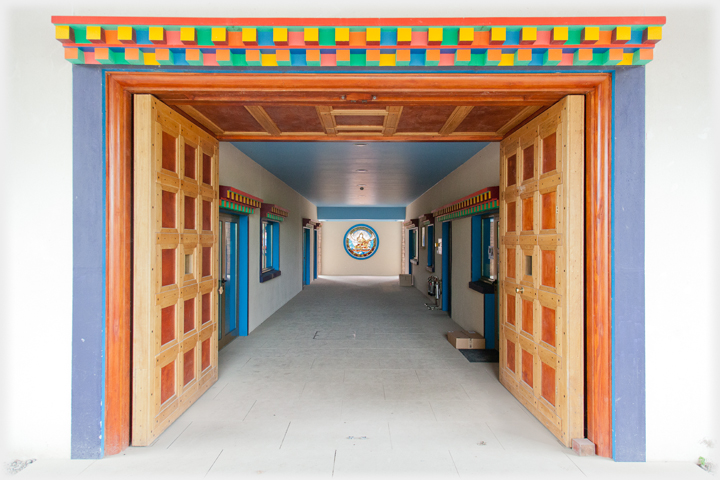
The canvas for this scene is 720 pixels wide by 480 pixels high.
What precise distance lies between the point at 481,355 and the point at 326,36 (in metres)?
3.82

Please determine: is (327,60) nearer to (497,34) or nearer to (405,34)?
(405,34)

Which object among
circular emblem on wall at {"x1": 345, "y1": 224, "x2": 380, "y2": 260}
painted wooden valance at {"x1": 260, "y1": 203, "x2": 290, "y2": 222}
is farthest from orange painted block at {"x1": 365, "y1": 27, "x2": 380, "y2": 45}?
circular emblem on wall at {"x1": 345, "y1": 224, "x2": 380, "y2": 260}

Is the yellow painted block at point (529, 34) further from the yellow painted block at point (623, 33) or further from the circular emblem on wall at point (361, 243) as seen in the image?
the circular emblem on wall at point (361, 243)

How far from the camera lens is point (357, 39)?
1943 millimetres

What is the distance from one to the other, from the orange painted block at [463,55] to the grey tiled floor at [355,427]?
243 centimetres

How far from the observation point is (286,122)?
313 cm

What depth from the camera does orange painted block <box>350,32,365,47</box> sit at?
1938 mm

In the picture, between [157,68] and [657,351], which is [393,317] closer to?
[657,351]

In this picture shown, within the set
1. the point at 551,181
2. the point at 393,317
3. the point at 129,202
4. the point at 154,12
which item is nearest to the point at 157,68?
the point at 154,12

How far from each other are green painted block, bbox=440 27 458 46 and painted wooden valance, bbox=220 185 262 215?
2902 millimetres

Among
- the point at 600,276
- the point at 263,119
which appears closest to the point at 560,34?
the point at 600,276

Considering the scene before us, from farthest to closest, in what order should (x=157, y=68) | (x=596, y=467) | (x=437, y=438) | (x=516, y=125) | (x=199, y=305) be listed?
(x=516, y=125) < (x=199, y=305) < (x=437, y=438) < (x=157, y=68) < (x=596, y=467)

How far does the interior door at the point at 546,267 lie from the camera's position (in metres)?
2.25

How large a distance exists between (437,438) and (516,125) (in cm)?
267
